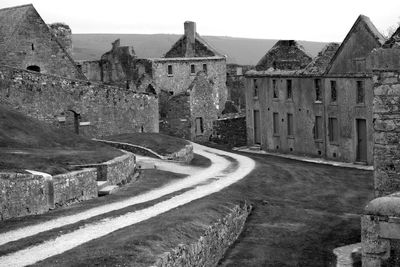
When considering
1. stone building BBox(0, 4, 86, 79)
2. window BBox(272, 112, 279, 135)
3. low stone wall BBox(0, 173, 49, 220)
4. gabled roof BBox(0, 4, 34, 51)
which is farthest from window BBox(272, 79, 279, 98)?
low stone wall BBox(0, 173, 49, 220)

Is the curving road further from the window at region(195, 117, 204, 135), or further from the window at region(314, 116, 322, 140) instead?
the window at region(195, 117, 204, 135)

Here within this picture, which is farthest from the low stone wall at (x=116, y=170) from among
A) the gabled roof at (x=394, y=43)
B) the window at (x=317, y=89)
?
the window at (x=317, y=89)

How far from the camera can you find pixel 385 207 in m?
14.3

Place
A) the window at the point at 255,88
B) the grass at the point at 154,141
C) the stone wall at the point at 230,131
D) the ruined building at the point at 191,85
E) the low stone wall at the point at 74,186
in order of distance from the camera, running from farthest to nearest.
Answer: the ruined building at the point at 191,85 → the stone wall at the point at 230,131 → the window at the point at 255,88 → the grass at the point at 154,141 → the low stone wall at the point at 74,186

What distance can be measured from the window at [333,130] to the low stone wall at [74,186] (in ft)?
75.3

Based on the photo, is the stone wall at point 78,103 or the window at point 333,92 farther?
the window at point 333,92

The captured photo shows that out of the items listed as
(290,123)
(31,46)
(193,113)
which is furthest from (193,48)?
(31,46)

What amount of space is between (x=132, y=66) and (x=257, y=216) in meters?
41.6

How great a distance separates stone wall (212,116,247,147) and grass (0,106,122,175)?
75.8ft

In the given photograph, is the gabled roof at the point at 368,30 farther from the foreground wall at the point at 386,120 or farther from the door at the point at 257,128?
the foreground wall at the point at 386,120

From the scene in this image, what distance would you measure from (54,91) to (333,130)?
17517mm

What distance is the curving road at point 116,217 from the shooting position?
56.2ft

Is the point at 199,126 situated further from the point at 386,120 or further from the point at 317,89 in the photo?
the point at 386,120

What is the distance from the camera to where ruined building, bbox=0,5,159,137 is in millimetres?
38469
